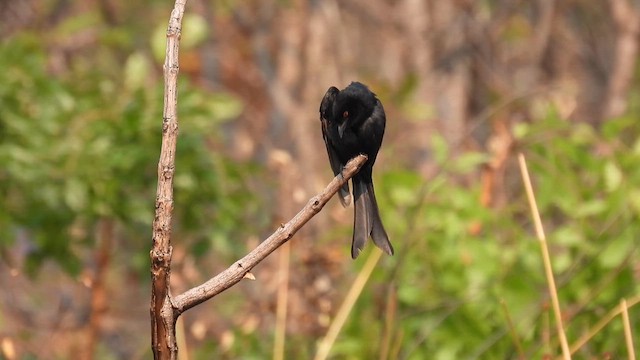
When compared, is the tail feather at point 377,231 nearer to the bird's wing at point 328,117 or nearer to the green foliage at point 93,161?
the bird's wing at point 328,117

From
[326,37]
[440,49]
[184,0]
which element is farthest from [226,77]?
[184,0]

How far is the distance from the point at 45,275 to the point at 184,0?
5.73 meters

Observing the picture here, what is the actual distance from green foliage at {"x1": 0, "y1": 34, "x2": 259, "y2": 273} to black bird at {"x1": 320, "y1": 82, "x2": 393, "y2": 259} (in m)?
1.38

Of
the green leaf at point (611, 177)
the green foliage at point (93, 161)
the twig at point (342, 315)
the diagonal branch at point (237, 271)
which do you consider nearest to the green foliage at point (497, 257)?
the green leaf at point (611, 177)

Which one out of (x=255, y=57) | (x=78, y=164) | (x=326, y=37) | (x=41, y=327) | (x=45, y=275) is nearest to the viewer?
(x=78, y=164)

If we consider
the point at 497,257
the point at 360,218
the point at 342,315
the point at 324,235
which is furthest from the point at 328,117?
the point at 324,235

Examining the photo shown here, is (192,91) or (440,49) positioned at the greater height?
(440,49)

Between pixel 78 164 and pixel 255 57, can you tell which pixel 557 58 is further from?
pixel 78 164

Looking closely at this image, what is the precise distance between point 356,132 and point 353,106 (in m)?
0.08

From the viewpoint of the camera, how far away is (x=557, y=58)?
923 centimetres

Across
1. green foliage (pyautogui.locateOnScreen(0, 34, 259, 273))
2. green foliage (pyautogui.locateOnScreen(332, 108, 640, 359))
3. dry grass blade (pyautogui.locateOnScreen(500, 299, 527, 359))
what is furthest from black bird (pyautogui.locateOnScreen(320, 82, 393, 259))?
green foliage (pyautogui.locateOnScreen(0, 34, 259, 273))

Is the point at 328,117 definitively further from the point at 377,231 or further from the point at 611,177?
the point at 611,177

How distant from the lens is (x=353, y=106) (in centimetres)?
295

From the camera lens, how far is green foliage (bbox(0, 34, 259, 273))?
421 cm
